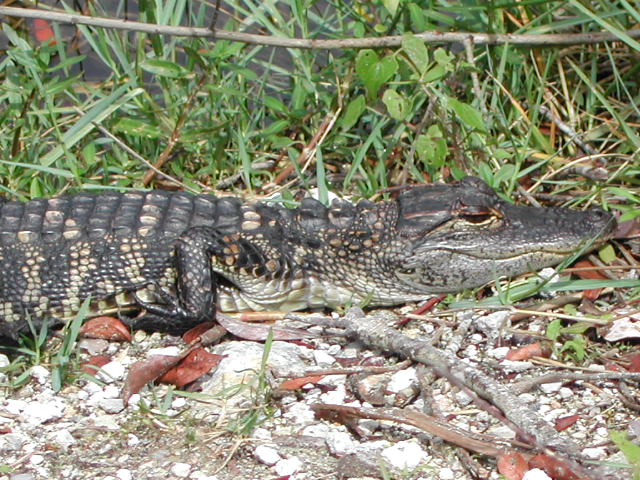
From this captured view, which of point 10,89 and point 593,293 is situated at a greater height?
point 10,89

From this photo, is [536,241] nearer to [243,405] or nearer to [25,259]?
[243,405]

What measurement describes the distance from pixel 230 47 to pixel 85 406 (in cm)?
212

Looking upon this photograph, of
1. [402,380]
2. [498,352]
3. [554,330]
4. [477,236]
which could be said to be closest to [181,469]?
[402,380]

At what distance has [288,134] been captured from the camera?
575cm

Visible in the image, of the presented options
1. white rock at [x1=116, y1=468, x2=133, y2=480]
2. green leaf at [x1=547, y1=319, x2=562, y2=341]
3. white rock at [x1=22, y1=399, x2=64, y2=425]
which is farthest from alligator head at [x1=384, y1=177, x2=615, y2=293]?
white rock at [x1=116, y1=468, x2=133, y2=480]

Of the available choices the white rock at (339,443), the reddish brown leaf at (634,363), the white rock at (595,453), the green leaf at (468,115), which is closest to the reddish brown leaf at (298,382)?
the white rock at (339,443)

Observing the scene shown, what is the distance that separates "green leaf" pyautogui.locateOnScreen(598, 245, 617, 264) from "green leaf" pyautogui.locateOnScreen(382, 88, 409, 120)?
110 cm

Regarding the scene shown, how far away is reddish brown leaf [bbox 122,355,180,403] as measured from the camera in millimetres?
3930

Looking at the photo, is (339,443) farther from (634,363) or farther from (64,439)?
(634,363)

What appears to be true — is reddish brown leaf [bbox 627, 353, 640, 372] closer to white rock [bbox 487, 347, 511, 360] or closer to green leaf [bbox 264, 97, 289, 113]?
white rock [bbox 487, 347, 511, 360]

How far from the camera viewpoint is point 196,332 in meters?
4.51

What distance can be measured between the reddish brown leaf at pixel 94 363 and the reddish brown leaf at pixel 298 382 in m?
0.74

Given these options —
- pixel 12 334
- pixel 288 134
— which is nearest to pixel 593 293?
pixel 288 134

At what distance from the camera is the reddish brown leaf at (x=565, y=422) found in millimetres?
3553
